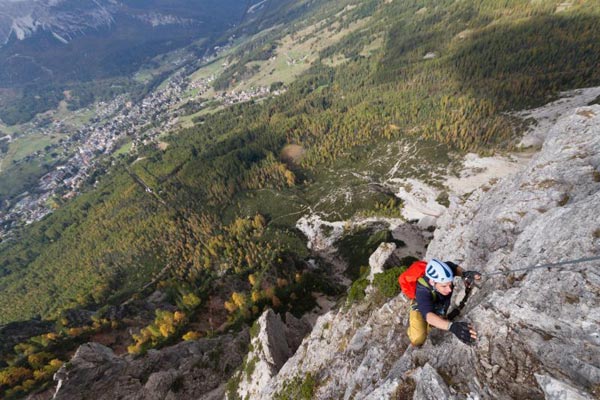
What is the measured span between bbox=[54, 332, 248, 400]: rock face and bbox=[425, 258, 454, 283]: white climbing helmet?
2078 inches

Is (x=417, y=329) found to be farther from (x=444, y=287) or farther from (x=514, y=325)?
(x=514, y=325)

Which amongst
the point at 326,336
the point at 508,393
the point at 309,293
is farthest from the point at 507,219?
the point at 309,293

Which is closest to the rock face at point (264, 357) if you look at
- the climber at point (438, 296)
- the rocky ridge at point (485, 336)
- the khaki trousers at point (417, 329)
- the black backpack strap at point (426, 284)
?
the rocky ridge at point (485, 336)

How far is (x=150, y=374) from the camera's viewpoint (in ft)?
178

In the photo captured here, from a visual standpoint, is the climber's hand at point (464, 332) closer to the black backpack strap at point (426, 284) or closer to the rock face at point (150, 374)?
the black backpack strap at point (426, 284)

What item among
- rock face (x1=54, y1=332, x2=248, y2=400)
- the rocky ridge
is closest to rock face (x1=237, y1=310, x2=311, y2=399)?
the rocky ridge

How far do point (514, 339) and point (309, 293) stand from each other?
81.4 meters

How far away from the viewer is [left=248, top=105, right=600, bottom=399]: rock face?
12.9m

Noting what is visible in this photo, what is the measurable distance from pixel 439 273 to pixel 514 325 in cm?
478

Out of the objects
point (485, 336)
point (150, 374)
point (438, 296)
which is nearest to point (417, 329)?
point (438, 296)

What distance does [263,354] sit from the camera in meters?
45.6

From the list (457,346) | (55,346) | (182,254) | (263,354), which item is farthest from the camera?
(182,254)

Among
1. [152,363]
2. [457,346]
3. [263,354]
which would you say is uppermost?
[457,346]

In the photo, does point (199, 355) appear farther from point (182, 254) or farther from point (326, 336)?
point (182, 254)
